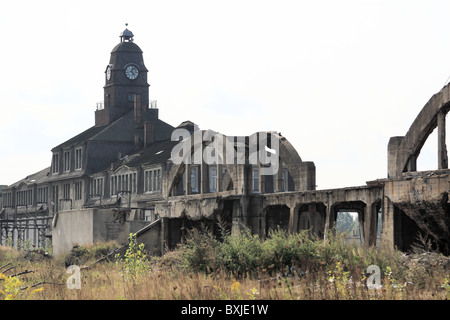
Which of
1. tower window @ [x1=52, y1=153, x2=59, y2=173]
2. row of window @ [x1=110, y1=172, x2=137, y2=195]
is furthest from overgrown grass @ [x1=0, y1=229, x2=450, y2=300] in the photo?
tower window @ [x1=52, y1=153, x2=59, y2=173]

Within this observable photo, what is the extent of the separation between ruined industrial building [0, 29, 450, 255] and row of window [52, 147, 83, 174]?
4.3 inches

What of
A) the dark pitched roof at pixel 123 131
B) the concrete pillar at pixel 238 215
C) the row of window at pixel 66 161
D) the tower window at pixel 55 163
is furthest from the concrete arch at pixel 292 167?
the tower window at pixel 55 163

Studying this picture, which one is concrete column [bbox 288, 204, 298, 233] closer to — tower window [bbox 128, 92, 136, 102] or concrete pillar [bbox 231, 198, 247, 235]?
concrete pillar [bbox 231, 198, 247, 235]

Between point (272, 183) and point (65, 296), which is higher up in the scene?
point (272, 183)

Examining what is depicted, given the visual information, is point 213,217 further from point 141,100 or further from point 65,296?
point 141,100

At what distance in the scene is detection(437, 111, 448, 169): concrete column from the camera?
68.5ft

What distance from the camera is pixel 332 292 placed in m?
12.0

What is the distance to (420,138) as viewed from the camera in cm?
2203

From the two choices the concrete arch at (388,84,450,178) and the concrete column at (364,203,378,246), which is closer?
the concrete arch at (388,84,450,178)

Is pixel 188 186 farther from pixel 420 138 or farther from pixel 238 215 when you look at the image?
pixel 420 138

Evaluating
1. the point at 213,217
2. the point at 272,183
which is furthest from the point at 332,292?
the point at 272,183

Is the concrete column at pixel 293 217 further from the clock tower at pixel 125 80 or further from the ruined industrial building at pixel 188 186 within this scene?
the clock tower at pixel 125 80

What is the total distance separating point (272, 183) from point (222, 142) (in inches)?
1018

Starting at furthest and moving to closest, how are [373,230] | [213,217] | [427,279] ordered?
[213,217], [373,230], [427,279]
